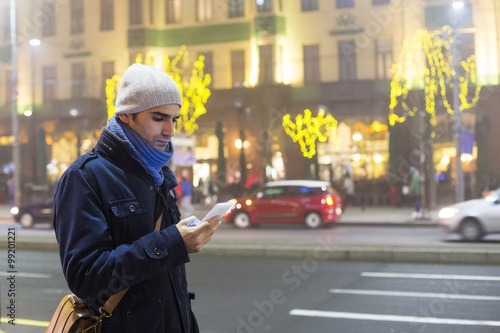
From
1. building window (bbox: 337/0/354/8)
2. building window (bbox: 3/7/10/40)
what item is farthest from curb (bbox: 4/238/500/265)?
building window (bbox: 3/7/10/40)

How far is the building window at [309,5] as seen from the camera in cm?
3350

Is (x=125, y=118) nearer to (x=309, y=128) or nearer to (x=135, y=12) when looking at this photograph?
(x=309, y=128)

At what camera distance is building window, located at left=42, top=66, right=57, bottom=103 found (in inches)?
1483

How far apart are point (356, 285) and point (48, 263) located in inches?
279

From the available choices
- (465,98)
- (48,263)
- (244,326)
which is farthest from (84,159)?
(465,98)

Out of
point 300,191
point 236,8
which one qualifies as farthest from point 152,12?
point 300,191

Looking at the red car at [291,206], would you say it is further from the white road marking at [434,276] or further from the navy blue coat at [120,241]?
the navy blue coat at [120,241]

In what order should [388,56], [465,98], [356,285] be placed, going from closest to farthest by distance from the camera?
[356,285], [465,98], [388,56]

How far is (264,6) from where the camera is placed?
1312 inches

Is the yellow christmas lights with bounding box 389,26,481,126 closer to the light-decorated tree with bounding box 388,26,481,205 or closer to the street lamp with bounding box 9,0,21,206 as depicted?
the light-decorated tree with bounding box 388,26,481,205

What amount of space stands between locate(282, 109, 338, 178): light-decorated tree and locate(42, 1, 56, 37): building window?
16.2 meters

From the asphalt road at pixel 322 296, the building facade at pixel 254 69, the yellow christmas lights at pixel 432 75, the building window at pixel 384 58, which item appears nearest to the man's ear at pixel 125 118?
the asphalt road at pixel 322 296

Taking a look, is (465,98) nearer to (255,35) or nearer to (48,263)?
(255,35)

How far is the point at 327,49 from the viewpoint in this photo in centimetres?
3297
